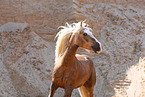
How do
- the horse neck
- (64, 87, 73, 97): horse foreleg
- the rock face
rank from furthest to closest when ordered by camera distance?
the rock face < the horse neck < (64, 87, 73, 97): horse foreleg

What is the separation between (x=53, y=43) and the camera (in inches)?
432

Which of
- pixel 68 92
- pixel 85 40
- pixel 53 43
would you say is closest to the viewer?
pixel 68 92

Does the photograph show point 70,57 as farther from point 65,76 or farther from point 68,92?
point 68,92

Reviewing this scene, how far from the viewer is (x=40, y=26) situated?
1105 cm

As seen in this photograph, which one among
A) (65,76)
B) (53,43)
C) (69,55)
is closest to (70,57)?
(69,55)

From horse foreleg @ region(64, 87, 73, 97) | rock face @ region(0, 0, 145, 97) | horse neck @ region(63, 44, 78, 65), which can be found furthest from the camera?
rock face @ region(0, 0, 145, 97)

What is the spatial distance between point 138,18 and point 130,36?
5.69 feet

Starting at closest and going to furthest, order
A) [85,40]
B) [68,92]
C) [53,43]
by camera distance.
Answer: [68,92] < [85,40] < [53,43]

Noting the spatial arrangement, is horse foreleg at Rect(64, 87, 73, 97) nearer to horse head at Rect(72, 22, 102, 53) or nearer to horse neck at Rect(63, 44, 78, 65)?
horse neck at Rect(63, 44, 78, 65)

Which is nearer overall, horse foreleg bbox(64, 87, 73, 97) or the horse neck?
horse foreleg bbox(64, 87, 73, 97)

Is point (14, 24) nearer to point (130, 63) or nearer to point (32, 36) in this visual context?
point (32, 36)

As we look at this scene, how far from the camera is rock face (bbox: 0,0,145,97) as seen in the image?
8.91 meters

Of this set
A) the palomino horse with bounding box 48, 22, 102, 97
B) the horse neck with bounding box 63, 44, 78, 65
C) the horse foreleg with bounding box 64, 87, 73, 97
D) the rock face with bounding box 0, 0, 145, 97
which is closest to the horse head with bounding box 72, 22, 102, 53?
the palomino horse with bounding box 48, 22, 102, 97

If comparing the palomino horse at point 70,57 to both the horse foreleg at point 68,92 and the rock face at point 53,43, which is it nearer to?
Answer: the horse foreleg at point 68,92
